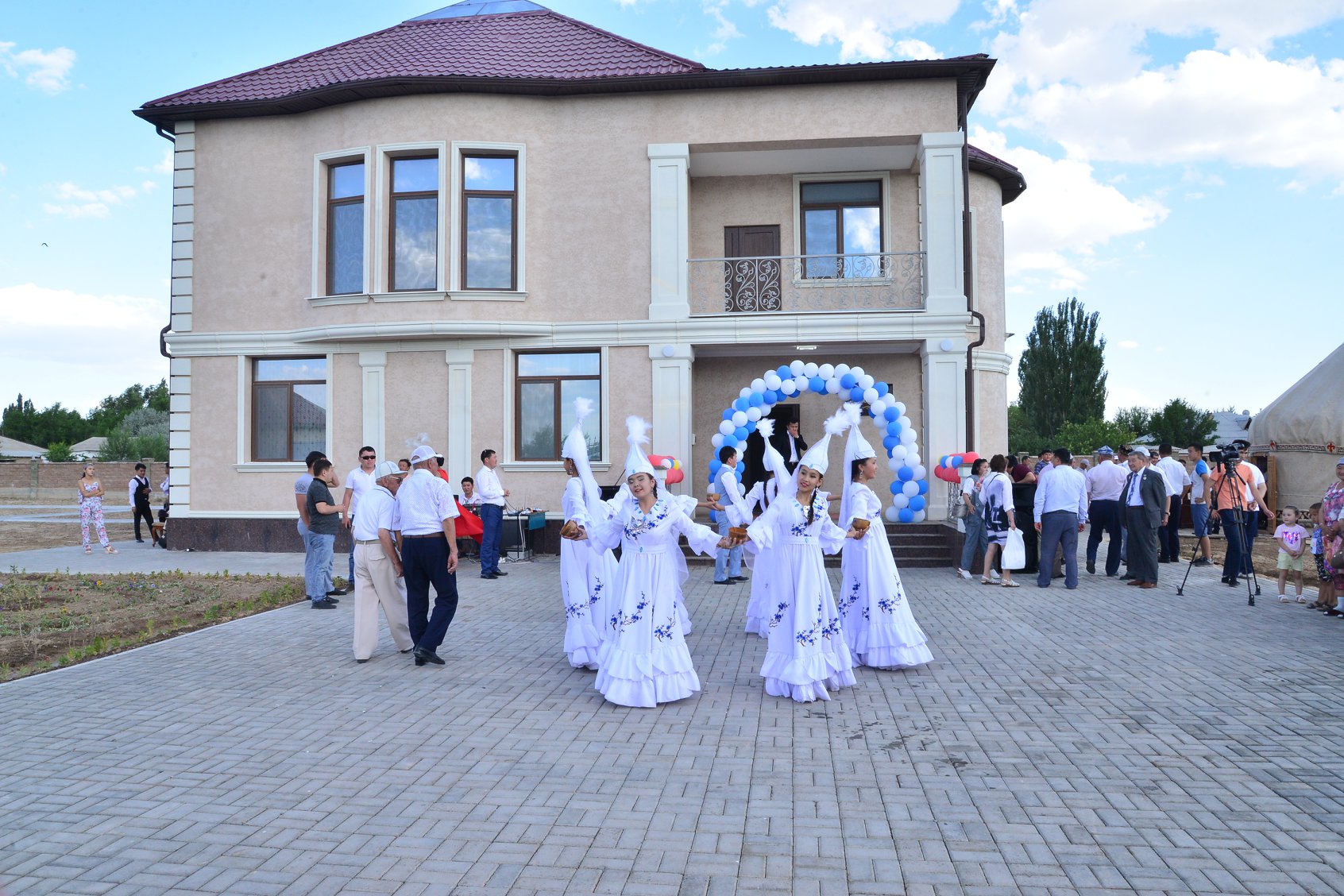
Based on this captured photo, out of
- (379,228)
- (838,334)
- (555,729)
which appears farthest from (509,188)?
(555,729)

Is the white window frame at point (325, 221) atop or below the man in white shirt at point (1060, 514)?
atop

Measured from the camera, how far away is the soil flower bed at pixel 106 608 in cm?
859

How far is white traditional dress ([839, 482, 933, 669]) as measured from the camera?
7.54 meters

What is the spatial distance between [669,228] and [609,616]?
9982mm

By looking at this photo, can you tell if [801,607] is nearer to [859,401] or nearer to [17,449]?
[859,401]

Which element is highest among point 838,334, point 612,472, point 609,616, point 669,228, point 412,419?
point 669,228

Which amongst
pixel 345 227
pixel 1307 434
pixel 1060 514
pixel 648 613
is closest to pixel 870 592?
pixel 648 613

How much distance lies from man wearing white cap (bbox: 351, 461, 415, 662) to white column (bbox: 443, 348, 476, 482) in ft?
25.8

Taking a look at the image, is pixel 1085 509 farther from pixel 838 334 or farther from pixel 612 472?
pixel 612 472

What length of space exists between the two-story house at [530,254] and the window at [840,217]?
5 cm

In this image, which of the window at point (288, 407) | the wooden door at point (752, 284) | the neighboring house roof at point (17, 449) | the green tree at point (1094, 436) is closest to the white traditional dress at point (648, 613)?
the wooden door at point (752, 284)

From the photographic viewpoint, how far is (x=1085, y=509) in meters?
13.0

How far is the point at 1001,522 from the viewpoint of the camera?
1211cm

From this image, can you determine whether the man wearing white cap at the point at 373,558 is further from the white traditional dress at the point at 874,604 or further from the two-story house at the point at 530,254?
the two-story house at the point at 530,254
